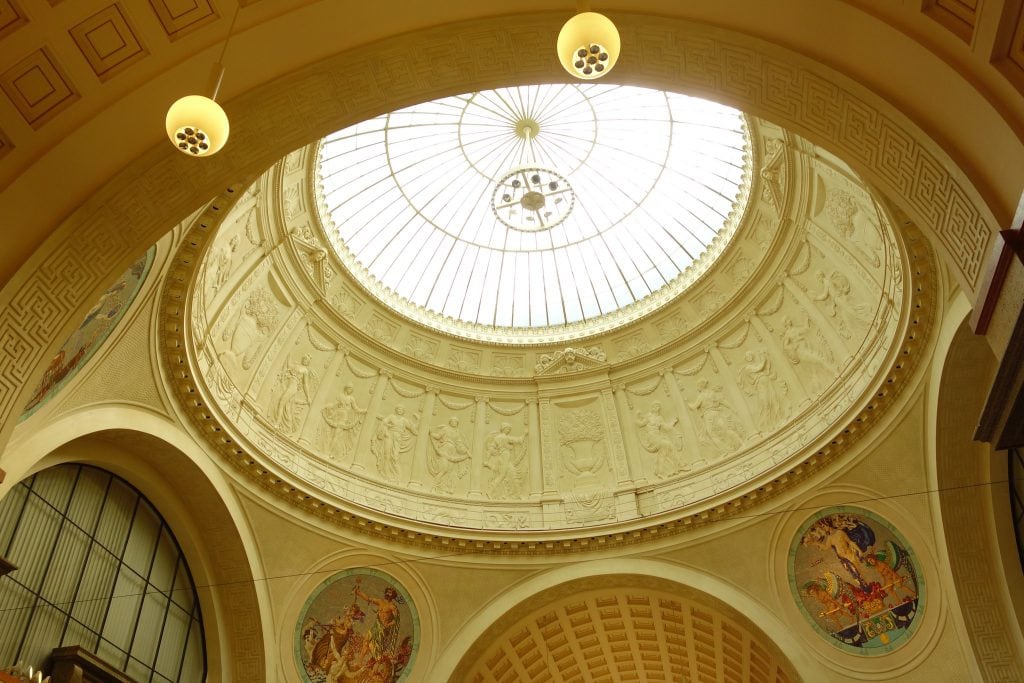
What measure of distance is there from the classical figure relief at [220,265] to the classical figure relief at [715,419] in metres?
10.9

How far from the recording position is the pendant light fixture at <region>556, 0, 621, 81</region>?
18.3 ft

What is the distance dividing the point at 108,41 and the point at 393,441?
13.0 meters

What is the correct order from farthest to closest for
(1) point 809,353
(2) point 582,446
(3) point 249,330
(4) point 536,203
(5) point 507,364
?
(5) point 507,364
(4) point 536,203
(2) point 582,446
(1) point 809,353
(3) point 249,330

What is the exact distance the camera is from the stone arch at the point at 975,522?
12.7 meters

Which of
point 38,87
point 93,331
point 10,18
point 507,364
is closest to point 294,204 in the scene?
point 93,331

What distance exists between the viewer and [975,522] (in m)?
13.4

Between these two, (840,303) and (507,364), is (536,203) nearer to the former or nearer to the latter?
(507,364)

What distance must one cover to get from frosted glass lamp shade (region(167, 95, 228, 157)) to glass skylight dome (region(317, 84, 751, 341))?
454 inches

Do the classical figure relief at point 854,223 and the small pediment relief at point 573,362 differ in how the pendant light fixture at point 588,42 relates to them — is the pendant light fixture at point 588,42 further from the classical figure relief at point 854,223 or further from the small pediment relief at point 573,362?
the small pediment relief at point 573,362

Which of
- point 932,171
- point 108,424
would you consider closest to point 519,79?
point 932,171

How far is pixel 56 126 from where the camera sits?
6969mm

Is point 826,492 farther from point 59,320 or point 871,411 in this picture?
point 59,320

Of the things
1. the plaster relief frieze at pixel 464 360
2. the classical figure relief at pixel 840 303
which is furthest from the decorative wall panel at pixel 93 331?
the classical figure relief at pixel 840 303

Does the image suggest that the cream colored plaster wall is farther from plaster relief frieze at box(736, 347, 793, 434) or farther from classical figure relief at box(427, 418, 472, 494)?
classical figure relief at box(427, 418, 472, 494)
